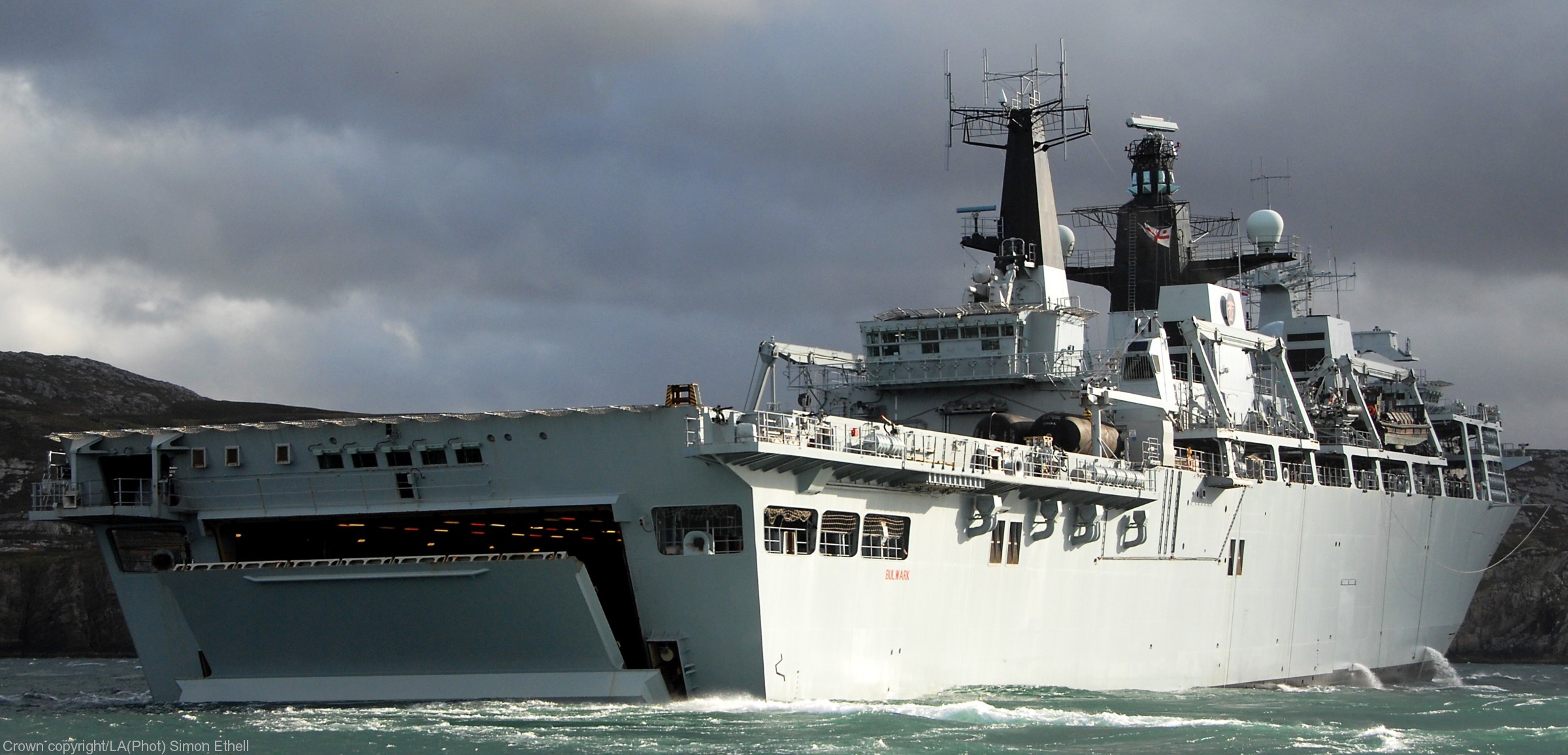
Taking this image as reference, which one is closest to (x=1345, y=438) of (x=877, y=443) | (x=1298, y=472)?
(x=1298, y=472)

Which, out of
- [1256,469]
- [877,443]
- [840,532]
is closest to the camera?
[877,443]

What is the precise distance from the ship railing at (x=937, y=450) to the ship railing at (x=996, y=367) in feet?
10.5

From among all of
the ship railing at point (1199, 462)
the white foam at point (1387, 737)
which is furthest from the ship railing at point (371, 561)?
the ship railing at point (1199, 462)

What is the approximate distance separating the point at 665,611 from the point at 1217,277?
2706cm

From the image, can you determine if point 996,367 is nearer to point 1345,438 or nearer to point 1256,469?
point 1256,469

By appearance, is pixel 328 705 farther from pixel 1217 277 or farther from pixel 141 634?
pixel 1217 277

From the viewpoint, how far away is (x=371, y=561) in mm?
27375

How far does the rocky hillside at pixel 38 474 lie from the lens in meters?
73.8

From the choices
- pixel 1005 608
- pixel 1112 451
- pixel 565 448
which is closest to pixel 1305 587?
pixel 1112 451

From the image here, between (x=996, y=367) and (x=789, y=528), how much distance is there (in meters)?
10.6

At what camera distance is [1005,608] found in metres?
31.2

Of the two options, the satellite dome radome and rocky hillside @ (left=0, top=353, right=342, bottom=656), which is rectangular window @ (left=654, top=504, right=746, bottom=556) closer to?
the satellite dome radome

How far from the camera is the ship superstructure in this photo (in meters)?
26.2

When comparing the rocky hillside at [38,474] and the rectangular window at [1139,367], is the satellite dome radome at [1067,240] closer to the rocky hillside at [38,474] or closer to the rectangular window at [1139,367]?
the rectangular window at [1139,367]
